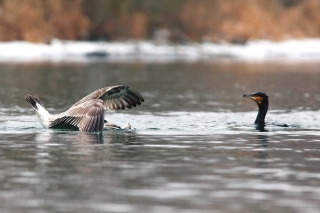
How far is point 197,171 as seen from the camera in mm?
11234

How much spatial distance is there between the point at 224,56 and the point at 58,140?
43992 millimetres

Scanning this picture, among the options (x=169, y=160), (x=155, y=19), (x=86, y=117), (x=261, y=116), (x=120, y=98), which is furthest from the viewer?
(x=155, y=19)

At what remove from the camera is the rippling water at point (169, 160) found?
369 inches

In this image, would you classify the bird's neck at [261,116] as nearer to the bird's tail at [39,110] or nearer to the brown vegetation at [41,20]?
the bird's tail at [39,110]

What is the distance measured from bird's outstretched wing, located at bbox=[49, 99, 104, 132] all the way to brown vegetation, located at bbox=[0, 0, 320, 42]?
1432 inches

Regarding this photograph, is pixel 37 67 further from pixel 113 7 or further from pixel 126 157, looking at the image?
pixel 126 157

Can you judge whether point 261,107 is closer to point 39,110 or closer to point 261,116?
point 261,116

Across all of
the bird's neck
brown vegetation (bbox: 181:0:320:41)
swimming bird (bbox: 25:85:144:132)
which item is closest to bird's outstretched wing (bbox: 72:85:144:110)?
swimming bird (bbox: 25:85:144:132)

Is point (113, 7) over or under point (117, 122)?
over

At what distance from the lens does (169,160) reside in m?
12.2

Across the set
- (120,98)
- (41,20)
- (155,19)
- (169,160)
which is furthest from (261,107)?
(155,19)

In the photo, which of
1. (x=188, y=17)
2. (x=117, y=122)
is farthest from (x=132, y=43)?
(x=117, y=122)

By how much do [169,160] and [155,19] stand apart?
48.2m

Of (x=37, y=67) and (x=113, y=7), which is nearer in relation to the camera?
(x=37, y=67)
